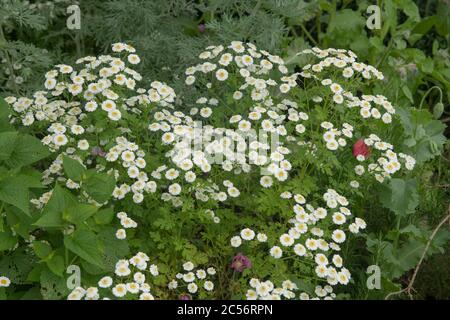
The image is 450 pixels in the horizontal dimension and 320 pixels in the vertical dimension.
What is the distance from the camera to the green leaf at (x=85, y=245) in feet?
7.03

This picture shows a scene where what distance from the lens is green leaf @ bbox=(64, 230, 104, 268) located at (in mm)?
2143

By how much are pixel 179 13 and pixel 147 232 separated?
1707mm

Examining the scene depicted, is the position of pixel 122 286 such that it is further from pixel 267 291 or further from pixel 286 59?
pixel 286 59

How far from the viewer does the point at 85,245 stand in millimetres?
2164

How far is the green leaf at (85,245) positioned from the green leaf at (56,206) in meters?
0.07

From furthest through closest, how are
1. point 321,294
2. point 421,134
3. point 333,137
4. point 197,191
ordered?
1. point 421,134
2. point 333,137
3. point 197,191
4. point 321,294

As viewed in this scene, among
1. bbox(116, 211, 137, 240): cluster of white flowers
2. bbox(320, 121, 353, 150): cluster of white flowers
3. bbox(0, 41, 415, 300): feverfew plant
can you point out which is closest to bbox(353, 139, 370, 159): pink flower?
Answer: bbox(0, 41, 415, 300): feverfew plant

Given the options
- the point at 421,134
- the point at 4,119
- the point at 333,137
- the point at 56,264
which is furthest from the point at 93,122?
the point at 421,134

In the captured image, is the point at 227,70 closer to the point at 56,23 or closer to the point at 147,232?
the point at 147,232

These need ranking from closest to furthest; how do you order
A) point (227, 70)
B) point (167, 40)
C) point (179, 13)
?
point (227, 70), point (167, 40), point (179, 13)

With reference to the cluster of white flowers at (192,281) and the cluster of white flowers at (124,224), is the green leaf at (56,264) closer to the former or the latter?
the cluster of white flowers at (124,224)

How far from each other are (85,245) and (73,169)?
0.99 feet

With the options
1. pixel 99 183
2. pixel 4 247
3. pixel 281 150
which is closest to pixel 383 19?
pixel 281 150

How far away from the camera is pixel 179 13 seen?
156 inches
